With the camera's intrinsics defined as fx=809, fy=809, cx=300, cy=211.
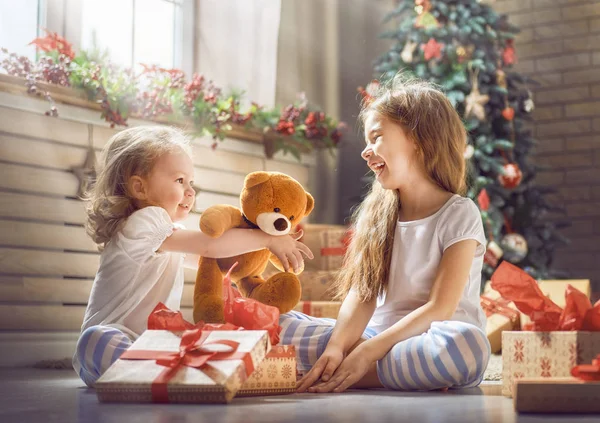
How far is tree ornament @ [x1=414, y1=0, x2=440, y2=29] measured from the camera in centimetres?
358

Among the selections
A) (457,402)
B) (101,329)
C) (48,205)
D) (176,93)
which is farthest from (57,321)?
(457,402)

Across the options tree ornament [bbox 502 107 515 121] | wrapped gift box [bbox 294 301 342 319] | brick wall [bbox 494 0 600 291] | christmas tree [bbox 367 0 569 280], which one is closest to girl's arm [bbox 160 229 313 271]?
wrapped gift box [bbox 294 301 342 319]

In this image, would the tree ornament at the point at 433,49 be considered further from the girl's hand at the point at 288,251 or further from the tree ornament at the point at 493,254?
the girl's hand at the point at 288,251

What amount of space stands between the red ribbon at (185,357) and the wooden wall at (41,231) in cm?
147

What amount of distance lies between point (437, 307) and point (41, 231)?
5.47ft

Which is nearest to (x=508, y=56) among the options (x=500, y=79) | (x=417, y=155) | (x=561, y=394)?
(x=500, y=79)

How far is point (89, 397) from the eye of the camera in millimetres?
1533

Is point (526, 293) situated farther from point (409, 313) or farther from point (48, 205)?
point (48, 205)

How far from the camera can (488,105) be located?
11.8 ft

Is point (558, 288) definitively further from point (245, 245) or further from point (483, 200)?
point (245, 245)

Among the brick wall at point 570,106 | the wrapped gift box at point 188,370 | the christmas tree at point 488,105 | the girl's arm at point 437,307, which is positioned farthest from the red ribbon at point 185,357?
the brick wall at point 570,106

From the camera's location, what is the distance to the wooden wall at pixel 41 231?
2742 millimetres

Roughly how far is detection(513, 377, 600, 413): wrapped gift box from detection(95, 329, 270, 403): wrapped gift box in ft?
1.48

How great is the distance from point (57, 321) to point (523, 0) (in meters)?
2.98
